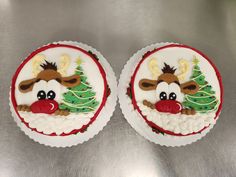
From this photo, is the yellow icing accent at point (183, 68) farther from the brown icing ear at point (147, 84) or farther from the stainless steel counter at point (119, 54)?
the stainless steel counter at point (119, 54)

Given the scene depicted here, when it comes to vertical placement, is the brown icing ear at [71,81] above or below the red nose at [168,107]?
above

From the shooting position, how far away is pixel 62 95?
138 centimetres

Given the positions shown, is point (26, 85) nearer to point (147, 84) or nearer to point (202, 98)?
point (147, 84)

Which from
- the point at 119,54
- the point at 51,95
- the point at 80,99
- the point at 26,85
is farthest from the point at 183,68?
the point at 26,85

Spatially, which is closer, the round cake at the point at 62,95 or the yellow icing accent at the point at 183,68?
the round cake at the point at 62,95

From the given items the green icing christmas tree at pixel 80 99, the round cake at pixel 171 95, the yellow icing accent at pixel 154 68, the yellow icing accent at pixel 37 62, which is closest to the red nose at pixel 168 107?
the round cake at pixel 171 95

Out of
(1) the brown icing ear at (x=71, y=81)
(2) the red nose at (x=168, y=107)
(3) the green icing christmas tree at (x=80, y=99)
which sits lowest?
(2) the red nose at (x=168, y=107)

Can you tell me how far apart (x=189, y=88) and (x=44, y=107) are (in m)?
0.67

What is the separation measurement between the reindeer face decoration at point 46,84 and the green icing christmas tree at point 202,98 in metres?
0.53

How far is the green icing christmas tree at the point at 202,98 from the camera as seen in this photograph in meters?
1.40

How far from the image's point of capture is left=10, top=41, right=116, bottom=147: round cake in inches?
52.6

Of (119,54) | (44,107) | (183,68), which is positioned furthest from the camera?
(119,54)

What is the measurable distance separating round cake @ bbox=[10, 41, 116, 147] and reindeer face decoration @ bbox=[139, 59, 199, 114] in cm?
19

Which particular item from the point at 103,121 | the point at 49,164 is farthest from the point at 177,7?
the point at 49,164
